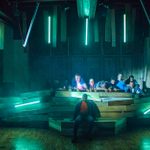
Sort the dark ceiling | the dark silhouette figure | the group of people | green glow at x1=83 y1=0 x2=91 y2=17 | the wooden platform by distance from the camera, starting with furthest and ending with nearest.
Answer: the dark ceiling < the group of people < green glow at x1=83 y1=0 x2=91 y2=17 < the wooden platform < the dark silhouette figure

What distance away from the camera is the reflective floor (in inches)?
316

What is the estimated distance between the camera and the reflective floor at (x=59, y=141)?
8.02m

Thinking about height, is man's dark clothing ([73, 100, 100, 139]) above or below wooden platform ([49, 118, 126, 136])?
above

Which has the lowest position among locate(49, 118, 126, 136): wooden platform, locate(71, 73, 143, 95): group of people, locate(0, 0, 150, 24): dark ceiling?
locate(49, 118, 126, 136): wooden platform

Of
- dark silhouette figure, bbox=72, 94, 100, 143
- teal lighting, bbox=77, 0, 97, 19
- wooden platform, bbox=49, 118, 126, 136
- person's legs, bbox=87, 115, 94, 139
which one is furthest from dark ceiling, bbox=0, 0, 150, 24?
person's legs, bbox=87, 115, 94, 139

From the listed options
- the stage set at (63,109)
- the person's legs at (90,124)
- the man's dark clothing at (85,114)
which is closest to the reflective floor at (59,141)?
the person's legs at (90,124)

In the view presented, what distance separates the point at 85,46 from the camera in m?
15.8

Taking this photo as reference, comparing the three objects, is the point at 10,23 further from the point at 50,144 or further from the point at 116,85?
the point at 50,144

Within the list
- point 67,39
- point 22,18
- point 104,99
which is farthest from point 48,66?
point 104,99

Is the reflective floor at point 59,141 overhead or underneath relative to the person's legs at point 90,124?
underneath

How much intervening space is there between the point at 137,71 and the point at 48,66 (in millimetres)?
4426

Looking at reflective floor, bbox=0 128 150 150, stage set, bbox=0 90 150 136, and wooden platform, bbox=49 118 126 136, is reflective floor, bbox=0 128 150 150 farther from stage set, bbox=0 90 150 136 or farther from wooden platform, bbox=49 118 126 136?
stage set, bbox=0 90 150 136

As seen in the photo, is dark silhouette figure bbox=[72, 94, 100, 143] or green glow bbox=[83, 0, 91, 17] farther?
green glow bbox=[83, 0, 91, 17]

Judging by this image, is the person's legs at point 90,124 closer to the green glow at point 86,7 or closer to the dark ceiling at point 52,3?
the green glow at point 86,7
